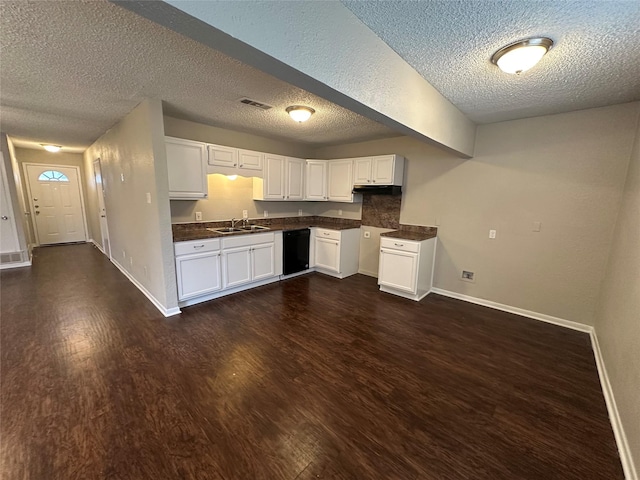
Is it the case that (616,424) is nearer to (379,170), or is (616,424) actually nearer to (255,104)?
(379,170)

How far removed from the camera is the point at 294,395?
77.1 inches

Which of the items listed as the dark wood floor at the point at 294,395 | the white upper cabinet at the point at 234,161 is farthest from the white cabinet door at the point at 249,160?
the dark wood floor at the point at 294,395

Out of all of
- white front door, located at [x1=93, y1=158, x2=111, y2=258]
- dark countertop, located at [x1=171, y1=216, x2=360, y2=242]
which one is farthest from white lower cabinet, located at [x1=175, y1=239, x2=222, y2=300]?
white front door, located at [x1=93, y1=158, x2=111, y2=258]

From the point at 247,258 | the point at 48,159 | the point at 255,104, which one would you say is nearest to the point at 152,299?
the point at 247,258

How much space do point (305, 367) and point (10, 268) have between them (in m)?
6.21

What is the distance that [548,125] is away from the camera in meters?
3.02

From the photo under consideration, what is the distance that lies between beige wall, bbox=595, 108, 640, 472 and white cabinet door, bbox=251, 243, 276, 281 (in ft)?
12.6

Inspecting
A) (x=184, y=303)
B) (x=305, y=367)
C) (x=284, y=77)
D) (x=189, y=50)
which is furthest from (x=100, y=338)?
(x=284, y=77)

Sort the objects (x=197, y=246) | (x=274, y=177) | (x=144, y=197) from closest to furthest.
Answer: (x=144, y=197) < (x=197, y=246) < (x=274, y=177)

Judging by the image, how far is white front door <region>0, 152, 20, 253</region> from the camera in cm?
468

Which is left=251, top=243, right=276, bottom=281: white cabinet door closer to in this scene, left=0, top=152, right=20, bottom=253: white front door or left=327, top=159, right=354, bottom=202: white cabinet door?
left=327, top=159, right=354, bottom=202: white cabinet door

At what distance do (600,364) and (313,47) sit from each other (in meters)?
3.47

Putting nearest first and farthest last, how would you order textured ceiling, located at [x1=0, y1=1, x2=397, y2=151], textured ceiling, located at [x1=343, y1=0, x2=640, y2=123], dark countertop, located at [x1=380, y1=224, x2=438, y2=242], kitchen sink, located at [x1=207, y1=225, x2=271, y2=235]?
textured ceiling, located at [x1=343, y1=0, x2=640, y2=123] → textured ceiling, located at [x1=0, y1=1, x2=397, y2=151] → dark countertop, located at [x1=380, y1=224, x2=438, y2=242] → kitchen sink, located at [x1=207, y1=225, x2=271, y2=235]

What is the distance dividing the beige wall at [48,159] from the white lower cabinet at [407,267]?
27.1ft
